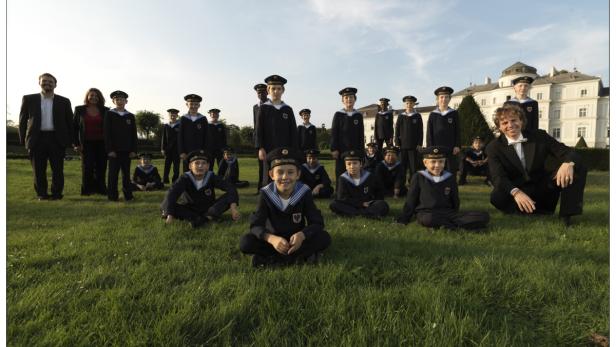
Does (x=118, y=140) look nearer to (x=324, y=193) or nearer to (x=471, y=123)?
(x=324, y=193)

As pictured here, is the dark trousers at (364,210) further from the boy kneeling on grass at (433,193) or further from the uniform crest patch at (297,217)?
the uniform crest patch at (297,217)

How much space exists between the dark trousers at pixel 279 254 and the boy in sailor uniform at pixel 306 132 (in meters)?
9.05

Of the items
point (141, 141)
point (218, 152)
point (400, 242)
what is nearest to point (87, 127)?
point (218, 152)

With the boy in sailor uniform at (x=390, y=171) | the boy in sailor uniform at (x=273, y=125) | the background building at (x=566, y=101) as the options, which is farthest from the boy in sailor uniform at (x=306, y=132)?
the background building at (x=566, y=101)

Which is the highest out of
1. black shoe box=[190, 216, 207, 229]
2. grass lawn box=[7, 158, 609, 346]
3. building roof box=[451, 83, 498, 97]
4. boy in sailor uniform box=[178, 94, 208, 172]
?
building roof box=[451, 83, 498, 97]

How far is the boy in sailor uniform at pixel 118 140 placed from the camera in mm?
7094

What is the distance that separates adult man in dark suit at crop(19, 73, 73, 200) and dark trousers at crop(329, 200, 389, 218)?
5.46 metres

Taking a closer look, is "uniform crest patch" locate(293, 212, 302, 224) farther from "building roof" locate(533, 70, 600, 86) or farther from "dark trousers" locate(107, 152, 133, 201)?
"building roof" locate(533, 70, 600, 86)

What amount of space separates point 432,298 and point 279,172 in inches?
72.8

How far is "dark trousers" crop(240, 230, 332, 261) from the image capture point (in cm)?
347

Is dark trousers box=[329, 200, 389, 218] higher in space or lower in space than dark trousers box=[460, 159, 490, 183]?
lower

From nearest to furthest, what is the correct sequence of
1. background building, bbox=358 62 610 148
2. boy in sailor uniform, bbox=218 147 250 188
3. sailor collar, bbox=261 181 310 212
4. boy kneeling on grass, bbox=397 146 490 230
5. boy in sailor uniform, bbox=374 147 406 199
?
sailor collar, bbox=261 181 310 212 → boy kneeling on grass, bbox=397 146 490 230 → boy in sailor uniform, bbox=374 147 406 199 → boy in sailor uniform, bbox=218 147 250 188 → background building, bbox=358 62 610 148

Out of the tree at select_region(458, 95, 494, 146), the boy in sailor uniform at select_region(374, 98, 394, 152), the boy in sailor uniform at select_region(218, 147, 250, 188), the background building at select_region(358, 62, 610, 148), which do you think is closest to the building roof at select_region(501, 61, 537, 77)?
the background building at select_region(358, 62, 610, 148)

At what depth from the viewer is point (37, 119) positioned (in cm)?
687
